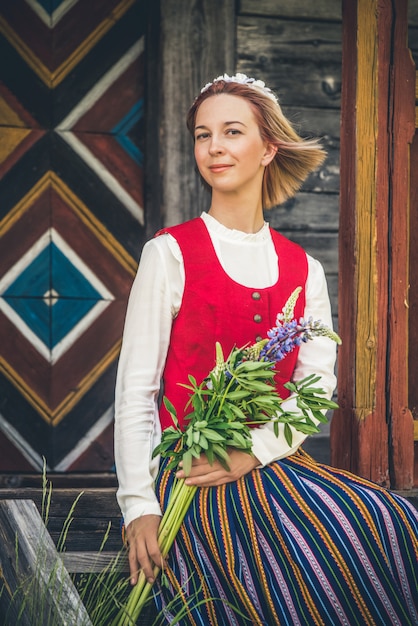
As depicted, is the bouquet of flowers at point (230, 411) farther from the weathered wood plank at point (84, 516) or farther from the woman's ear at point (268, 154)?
the weathered wood plank at point (84, 516)

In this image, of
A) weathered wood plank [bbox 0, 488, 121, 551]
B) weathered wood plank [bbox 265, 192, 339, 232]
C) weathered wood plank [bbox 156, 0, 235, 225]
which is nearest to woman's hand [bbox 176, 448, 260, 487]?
weathered wood plank [bbox 0, 488, 121, 551]

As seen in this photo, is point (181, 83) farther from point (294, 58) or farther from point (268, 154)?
point (268, 154)

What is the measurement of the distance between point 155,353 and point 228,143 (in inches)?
25.0

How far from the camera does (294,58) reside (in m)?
4.25

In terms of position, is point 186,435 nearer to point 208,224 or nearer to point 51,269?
point 208,224

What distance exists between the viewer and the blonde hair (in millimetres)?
2775

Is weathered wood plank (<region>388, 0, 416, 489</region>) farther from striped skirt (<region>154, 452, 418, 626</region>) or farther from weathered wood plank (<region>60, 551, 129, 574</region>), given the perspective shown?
weathered wood plank (<region>60, 551, 129, 574</region>)

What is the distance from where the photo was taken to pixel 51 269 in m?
4.20

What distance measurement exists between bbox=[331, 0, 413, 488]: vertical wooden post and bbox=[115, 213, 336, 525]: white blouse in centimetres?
66

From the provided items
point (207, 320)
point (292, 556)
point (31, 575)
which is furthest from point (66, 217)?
point (292, 556)

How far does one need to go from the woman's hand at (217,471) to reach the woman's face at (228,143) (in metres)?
0.78

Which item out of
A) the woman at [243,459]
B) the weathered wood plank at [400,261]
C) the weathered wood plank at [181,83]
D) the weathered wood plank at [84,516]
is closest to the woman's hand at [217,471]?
the woman at [243,459]

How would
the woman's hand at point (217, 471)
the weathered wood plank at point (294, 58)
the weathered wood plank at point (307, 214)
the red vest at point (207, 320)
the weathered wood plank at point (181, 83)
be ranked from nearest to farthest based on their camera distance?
the woman's hand at point (217, 471) < the red vest at point (207, 320) < the weathered wood plank at point (181, 83) < the weathered wood plank at point (294, 58) < the weathered wood plank at point (307, 214)

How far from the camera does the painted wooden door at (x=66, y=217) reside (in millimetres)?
4156
